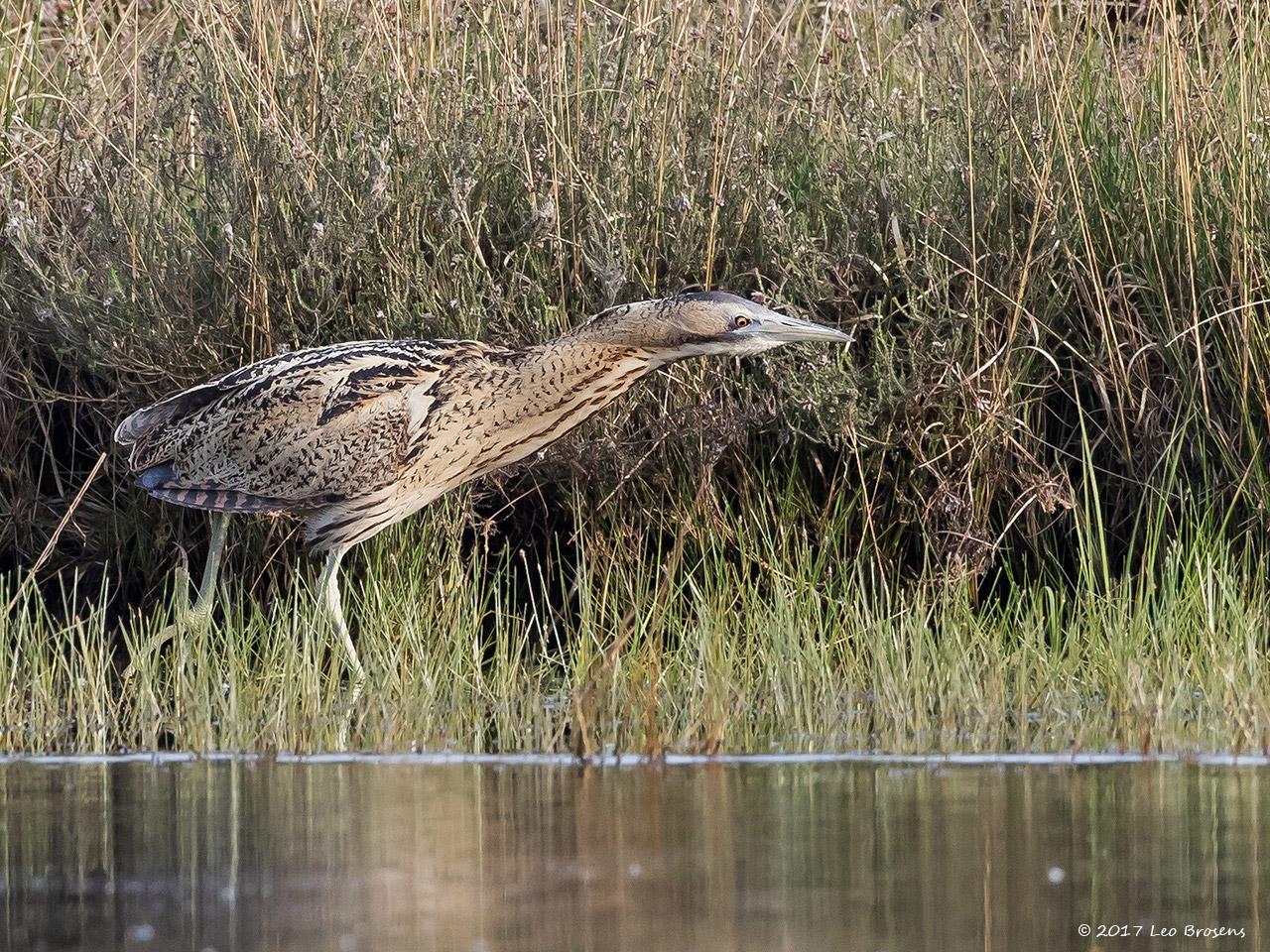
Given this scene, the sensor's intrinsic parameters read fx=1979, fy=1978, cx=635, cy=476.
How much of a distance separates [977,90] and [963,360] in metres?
0.91

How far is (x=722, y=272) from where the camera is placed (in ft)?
22.1

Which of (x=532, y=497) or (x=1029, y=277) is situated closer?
(x=1029, y=277)

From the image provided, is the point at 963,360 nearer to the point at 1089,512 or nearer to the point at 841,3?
the point at 1089,512

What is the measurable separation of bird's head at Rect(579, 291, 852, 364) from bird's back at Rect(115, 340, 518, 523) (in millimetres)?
411

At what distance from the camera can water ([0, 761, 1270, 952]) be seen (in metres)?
3.29

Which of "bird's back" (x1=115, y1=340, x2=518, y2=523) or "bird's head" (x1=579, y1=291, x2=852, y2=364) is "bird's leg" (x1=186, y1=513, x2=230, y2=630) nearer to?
"bird's back" (x1=115, y1=340, x2=518, y2=523)

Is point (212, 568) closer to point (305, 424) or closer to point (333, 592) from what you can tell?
point (333, 592)

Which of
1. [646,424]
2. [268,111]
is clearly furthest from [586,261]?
[268,111]

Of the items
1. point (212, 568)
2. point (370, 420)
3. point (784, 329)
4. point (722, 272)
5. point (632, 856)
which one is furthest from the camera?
point (722, 272)

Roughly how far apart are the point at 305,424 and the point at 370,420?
0.69 ft

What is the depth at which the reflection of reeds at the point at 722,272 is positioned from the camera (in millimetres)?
6242

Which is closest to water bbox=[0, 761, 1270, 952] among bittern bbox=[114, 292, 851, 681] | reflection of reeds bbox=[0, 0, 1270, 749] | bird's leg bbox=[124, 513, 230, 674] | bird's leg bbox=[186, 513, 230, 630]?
bird's leg bbox=[124, 513, 230, 674]

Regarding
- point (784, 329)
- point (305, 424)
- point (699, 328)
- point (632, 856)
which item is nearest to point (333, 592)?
point (305, 424)

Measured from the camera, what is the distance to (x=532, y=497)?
6930 millimetres
